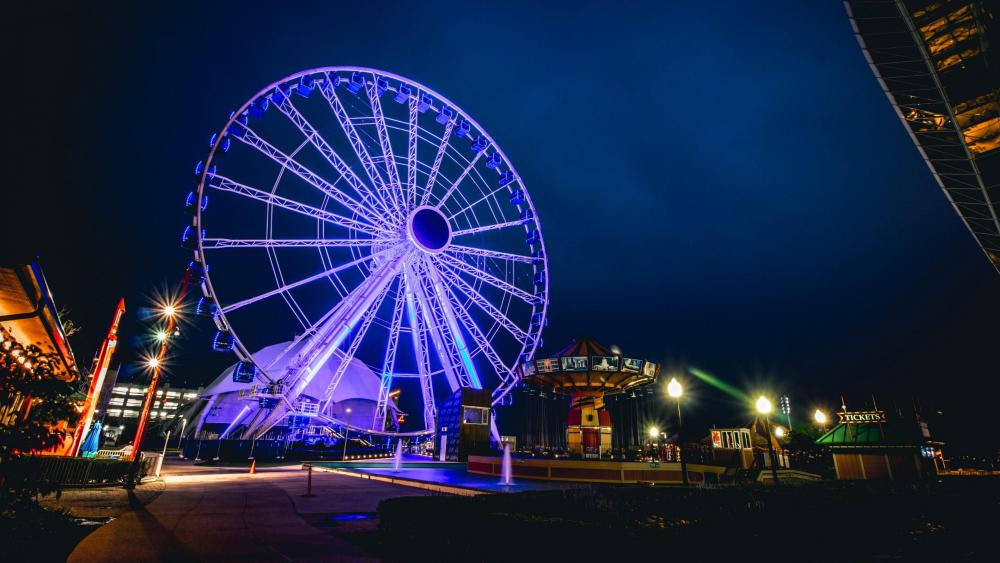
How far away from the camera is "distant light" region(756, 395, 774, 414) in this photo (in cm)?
1321

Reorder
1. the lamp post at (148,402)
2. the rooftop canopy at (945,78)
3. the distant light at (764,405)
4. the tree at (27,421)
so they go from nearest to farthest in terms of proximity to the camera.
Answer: the tree at (27,421) < the lamp post at (148,402) < the distant light at (764,405) < the rooftop canopy at (945,78)

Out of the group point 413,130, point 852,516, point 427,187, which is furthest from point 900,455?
point 413,130

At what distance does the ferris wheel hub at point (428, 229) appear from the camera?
26953 mm

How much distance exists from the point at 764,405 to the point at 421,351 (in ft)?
76.3

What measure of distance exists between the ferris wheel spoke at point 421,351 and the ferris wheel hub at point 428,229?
2757 millimetres

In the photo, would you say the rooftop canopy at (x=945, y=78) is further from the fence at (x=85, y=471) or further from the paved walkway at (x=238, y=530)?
the fence at (x=85, y=471)

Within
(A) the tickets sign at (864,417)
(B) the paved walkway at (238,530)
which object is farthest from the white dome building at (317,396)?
(A) the tickets sign at (864,417)

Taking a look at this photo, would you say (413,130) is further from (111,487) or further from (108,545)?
(108,545)

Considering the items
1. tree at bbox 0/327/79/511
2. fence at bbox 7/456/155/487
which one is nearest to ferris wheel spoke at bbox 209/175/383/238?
fence at bbox 7/456/155/487

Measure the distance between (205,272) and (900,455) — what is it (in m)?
41.3

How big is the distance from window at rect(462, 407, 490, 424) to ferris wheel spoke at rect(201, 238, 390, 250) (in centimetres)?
1240

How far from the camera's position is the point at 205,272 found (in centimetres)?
2073

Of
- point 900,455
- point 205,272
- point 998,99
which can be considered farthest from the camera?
point 900,455

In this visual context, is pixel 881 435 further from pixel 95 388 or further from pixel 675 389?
pixel 95 388
